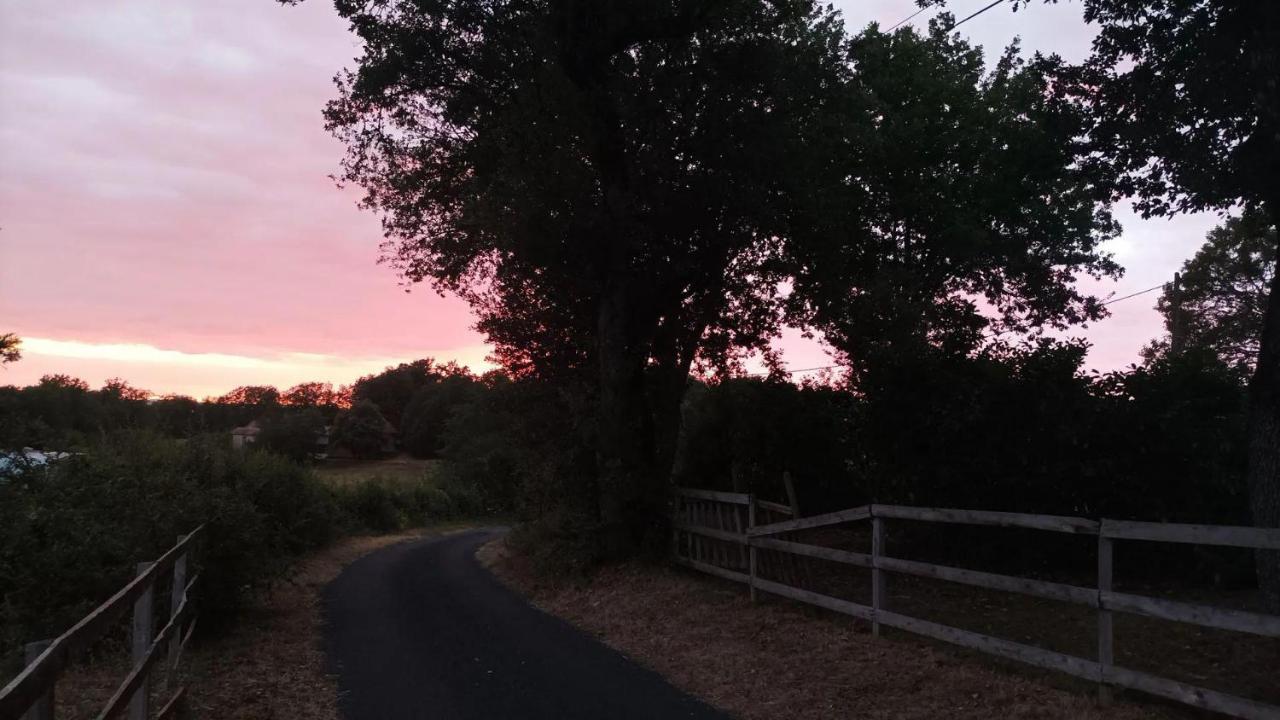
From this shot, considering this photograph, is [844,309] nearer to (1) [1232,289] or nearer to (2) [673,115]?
(2) [673,115]

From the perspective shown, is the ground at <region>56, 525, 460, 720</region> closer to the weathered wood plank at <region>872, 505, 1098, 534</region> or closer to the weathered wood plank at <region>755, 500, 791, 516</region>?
the weathered wood plank at <region>872, 505, 1098, 534</region>

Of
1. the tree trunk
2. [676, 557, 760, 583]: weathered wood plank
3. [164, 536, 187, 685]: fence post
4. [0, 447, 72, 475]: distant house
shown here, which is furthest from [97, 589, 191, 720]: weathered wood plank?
the tree trunk

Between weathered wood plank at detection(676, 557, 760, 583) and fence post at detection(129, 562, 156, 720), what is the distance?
752 cm

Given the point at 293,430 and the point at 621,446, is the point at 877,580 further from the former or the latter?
the point at 293,430

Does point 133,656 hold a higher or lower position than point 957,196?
lower

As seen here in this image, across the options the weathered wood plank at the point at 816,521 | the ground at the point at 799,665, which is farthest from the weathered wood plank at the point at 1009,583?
the ground at the point at 799,665

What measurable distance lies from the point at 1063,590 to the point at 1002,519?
827mm

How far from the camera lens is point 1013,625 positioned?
34.3ft

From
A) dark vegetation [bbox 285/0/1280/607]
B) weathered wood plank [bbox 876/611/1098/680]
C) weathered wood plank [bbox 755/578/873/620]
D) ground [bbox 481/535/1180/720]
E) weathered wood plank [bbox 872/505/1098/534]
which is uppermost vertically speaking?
dark vegetation [bbox 285/0/1280/607]

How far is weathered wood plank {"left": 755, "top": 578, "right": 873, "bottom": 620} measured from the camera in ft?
31.5

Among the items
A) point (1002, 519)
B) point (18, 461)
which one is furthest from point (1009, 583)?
point (18, 461)

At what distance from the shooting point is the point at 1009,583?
779 centimetres

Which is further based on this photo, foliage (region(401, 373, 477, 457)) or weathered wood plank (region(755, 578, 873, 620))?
foliage (region(401, 373, 477, 457))

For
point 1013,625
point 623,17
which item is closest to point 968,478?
point 1013,625
